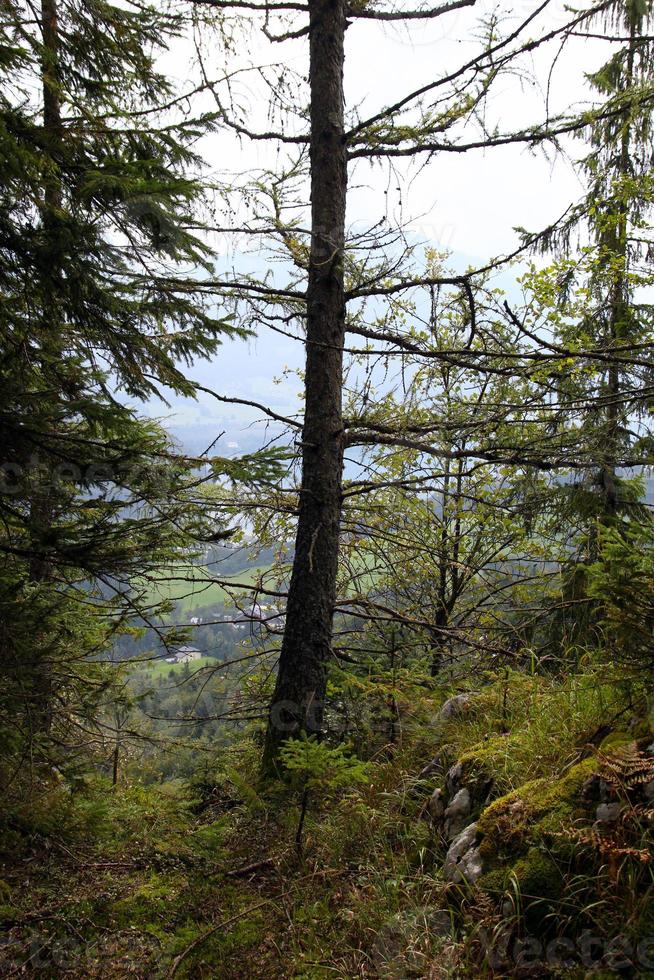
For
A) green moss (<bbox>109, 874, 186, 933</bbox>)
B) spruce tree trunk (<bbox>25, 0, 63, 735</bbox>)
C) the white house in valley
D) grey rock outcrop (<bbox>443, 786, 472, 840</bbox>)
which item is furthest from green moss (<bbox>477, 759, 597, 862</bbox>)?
spruce tree trunk (<bbox>25, 0, 63, 735</bbox>)

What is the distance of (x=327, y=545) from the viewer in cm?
486

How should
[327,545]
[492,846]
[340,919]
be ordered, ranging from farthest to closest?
[327,545] < [340,919] < [492,846]

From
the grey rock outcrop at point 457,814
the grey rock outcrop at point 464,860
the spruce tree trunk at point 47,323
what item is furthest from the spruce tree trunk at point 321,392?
the grey rock outcrop at point 464,860

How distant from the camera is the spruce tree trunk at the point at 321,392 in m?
4.78

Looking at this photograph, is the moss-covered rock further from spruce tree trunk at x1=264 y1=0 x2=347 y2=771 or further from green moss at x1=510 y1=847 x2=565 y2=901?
spruce tree trunk at x1=264 y1=0 x2=347 y2=771

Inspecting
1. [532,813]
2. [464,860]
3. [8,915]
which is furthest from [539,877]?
[8,915]

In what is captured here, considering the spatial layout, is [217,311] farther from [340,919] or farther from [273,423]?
[340,919]

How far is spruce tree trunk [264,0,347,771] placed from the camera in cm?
478

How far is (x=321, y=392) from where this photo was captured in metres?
4.93

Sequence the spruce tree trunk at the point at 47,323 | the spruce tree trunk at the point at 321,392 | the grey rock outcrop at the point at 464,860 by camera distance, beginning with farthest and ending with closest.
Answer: the spruce tree trunk at the point at 321,392, the spruce tree trunk at the point at 47,323, the grey rock outcrop at the point at 464,860

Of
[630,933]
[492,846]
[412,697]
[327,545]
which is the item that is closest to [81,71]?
[327,545]

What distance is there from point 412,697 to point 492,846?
2123 mm

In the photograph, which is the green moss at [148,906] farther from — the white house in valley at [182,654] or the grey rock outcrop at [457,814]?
the grey rock outcrop at [457,814]

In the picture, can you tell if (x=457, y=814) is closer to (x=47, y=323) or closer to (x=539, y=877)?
(x=539, y=877)
